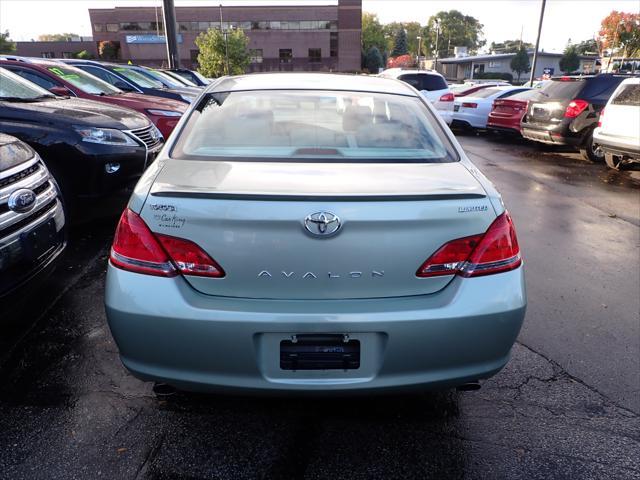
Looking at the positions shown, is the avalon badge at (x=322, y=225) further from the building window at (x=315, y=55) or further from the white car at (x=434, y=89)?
the building window at (x=315, y=55)

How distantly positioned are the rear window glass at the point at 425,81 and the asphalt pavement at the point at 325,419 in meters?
12.1

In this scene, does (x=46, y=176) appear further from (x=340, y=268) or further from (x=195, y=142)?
(x=340, y=268)

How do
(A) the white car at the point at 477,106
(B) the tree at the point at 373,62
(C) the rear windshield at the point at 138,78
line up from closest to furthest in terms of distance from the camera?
1. (C) the rear windshield at the point at 138,78
2. (A) the white car at the point at 477,106
3. (B) the tree at the point at 373,62

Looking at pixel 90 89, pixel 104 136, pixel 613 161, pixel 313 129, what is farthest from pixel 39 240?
pixel 613 161

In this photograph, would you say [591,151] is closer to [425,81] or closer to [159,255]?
[425,81]

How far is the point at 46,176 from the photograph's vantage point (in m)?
3.35

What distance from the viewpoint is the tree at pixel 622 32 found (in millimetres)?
52188

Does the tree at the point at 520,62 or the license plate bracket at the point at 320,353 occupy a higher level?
the license plate bracket at the point at 320,353

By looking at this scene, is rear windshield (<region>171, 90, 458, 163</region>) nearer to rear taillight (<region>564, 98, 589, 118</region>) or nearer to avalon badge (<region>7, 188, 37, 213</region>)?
avalon badge (<region>7, 188, 37, 213</region>)

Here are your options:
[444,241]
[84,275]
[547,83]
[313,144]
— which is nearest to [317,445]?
[444,241]

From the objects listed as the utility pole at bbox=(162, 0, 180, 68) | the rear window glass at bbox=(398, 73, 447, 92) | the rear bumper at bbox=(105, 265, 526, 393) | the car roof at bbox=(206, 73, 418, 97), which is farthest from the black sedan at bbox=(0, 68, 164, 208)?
the utility pole at bbox=(162, 0, 180, 68)

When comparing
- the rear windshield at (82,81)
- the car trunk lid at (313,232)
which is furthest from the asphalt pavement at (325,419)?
the rear windshield at (82,81)

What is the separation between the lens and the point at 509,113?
12617 mm

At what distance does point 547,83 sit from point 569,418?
1024 cm
